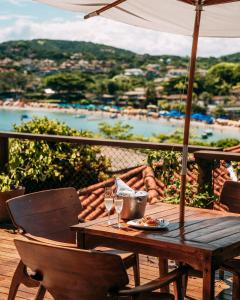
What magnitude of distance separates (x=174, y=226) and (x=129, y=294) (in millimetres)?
742

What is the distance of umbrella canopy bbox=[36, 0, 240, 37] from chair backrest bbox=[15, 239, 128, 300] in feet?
5.35

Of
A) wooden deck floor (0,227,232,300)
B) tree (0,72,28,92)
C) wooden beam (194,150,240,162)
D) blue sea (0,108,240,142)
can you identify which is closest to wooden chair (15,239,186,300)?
wooden deck floor (0,227,232,300)

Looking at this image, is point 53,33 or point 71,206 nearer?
point 71,206

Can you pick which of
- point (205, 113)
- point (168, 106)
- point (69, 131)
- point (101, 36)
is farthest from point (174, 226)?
point (101, 36)

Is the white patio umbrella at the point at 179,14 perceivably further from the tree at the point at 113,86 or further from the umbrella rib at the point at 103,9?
the tree at the point at 113,86

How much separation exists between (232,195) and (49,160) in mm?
3569

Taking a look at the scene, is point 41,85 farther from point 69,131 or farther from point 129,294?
point 129,294

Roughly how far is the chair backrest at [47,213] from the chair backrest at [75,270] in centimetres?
85

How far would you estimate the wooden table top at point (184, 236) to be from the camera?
2.42 metres

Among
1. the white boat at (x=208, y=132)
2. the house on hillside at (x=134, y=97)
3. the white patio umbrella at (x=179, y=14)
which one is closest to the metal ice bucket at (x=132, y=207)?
the white patio umbrella at (x=179, y=14)

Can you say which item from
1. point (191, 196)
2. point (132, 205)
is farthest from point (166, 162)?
point (132, 205)

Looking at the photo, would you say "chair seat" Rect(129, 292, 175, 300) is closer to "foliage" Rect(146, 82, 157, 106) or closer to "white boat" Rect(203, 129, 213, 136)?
"white boat" Rect(203, 129, 213, 136)

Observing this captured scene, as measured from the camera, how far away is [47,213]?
3.27 metres

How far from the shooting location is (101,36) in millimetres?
96625
